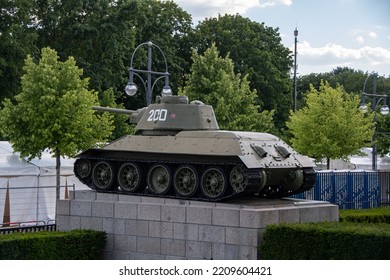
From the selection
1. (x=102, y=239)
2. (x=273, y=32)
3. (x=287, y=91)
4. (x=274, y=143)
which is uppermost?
(x=273, y=32)

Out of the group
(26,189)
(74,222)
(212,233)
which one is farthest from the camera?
(26,189)

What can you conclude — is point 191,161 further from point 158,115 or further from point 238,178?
point 158,115

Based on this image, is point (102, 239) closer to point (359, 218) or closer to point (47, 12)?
point (359, 218)

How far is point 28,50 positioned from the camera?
43.9m

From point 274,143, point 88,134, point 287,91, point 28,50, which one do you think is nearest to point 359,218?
point 274,143

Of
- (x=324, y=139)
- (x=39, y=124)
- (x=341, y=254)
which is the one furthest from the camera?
(x=324, y=139)

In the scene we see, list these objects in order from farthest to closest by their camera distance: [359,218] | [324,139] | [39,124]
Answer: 1. [324,139]
2. [39,124]
3. [359,218]

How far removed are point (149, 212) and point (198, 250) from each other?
167 cm

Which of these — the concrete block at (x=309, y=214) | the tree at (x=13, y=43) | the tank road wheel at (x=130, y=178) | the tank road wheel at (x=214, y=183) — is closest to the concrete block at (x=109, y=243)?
the tank road wheel at (x=130, y=178)

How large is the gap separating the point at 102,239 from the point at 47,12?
1202 inches

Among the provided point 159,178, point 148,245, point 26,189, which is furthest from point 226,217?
point 26,189

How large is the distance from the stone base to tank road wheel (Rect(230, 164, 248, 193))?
41cm

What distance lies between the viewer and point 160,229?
19703 millimetres

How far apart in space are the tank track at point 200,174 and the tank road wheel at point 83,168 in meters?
0.08
